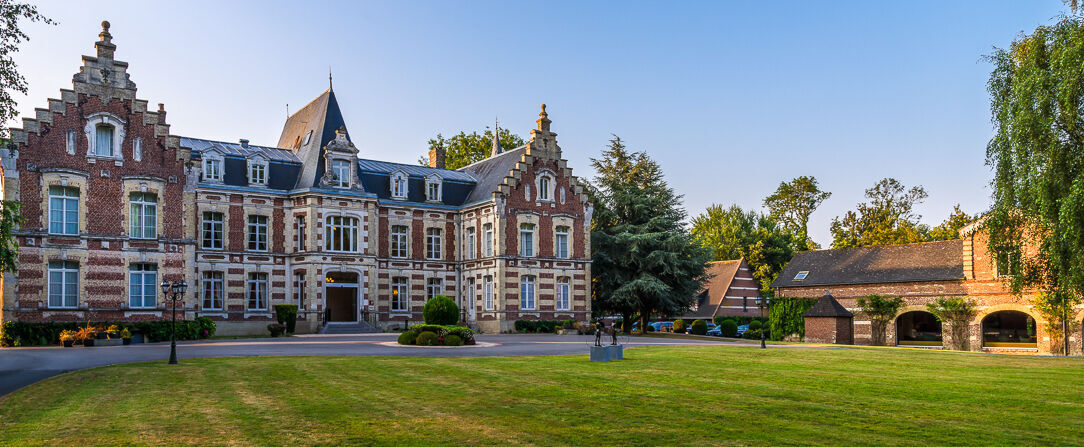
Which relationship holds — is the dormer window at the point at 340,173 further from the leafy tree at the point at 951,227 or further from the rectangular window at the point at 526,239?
the leafy tree at the point at 951,227

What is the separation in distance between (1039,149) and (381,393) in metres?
20.0

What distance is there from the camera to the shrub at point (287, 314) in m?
37.6

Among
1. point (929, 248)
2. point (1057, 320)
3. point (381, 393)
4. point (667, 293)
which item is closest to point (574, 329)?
point (667, 293)

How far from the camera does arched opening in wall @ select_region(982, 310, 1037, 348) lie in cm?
3944

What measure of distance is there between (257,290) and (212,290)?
201cm

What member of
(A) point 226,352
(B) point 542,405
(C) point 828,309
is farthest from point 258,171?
(B) point 542,405

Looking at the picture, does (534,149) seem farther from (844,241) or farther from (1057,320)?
(844,241)

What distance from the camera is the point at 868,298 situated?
44.1 metres

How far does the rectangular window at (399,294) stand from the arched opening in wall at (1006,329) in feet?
91.0

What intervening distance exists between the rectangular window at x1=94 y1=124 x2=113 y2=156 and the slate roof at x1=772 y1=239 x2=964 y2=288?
3514 centimetres

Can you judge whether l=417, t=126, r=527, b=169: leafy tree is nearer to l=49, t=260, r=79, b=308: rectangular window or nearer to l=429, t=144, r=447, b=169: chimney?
l=429, t=144, r=447, b=169: chimney

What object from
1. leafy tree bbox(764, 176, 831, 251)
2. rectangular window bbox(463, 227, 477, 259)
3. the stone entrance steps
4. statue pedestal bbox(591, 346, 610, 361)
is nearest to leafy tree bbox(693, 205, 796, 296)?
leafy tree bbox(764, 176, 831, 251)

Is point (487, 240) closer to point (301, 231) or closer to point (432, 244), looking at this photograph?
point (432, 244)

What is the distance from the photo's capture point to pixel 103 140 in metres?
34.2
